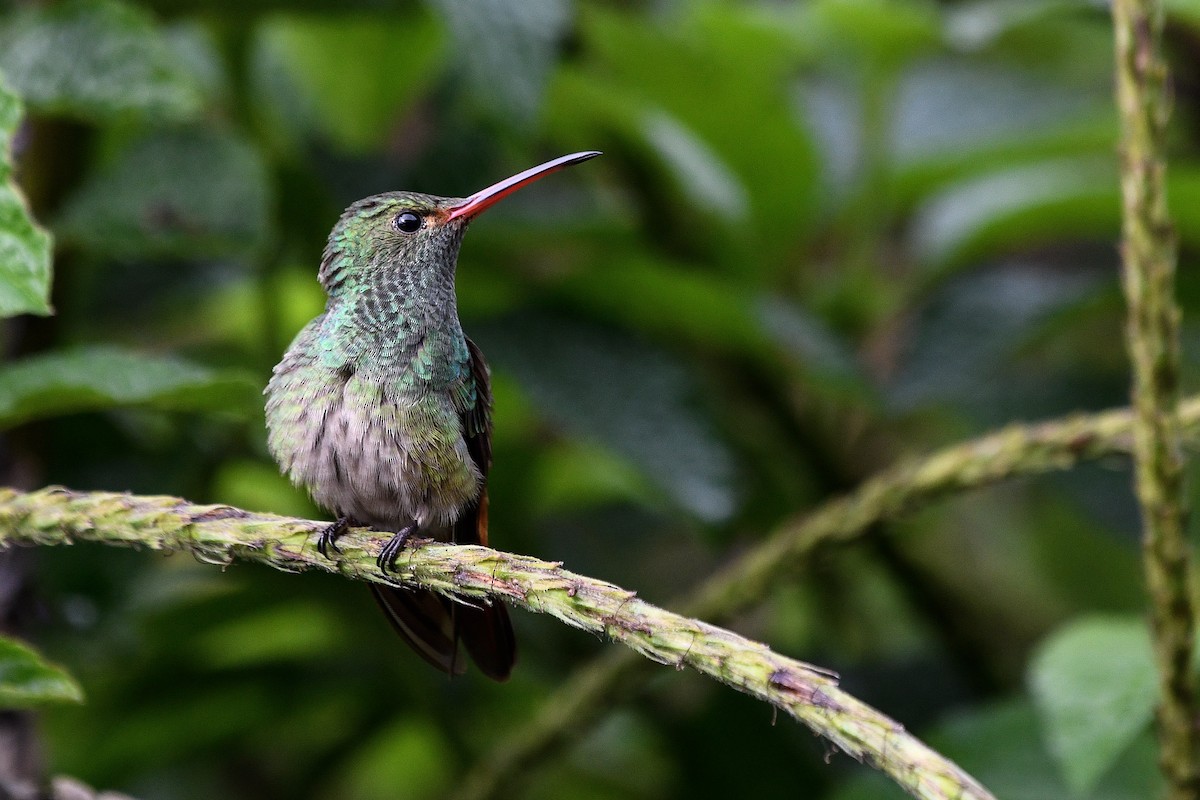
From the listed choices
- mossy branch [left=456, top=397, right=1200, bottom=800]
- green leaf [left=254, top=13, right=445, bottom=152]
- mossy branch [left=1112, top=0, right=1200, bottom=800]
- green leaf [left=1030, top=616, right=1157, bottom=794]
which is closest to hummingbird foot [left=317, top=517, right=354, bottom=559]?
mossy branch [left=456, top=397, right=1200, bottom=800]

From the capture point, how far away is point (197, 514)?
3.60 feet

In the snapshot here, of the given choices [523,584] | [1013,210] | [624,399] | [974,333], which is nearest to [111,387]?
[523,584]

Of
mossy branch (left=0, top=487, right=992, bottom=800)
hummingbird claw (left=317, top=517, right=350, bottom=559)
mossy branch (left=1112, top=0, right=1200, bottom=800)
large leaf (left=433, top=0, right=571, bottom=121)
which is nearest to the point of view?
mossy branch (left=0, top=487, right=992, bottom=800)

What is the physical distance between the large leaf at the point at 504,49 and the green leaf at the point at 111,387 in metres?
0.65

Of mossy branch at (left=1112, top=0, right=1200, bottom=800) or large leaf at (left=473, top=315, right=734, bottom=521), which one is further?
large leaf at (left=473, top=315, right=734, bottom=521)

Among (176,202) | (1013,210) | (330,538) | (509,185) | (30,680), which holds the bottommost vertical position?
(30,680)

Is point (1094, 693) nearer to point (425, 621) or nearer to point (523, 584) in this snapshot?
point (425, 621)

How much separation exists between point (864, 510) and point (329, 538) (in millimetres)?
728

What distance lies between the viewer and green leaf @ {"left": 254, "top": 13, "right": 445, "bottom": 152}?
8.81 ft

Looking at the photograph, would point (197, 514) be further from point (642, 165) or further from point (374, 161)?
point (642, 165)

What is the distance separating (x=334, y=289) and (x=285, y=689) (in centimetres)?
140

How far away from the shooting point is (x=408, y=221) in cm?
153

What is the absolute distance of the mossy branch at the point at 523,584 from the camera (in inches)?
32.2

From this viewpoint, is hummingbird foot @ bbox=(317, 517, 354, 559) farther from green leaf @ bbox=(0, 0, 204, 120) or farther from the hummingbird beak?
green leaf @ bbox=(0, 0, 204, 120)
